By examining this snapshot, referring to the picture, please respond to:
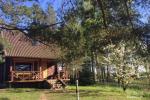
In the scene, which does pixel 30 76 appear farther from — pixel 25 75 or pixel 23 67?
pixel 23 67

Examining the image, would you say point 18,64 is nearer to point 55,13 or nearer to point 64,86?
point 64,86

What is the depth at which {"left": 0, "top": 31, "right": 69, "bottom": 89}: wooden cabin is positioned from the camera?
35.8m

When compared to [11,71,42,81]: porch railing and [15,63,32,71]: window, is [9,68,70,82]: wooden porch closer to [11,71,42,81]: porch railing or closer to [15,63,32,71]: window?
[11,71,42,81]: porch railing

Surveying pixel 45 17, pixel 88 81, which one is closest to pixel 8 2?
pixel 45 17

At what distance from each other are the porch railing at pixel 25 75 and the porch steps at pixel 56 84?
176cm

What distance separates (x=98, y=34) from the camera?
41.1ft

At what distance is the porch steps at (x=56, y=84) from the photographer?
35312 mm

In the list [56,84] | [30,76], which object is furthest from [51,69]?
[56,84]

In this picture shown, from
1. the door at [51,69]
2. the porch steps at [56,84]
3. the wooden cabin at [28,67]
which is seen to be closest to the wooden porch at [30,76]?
the wooden cabin at [28,67]

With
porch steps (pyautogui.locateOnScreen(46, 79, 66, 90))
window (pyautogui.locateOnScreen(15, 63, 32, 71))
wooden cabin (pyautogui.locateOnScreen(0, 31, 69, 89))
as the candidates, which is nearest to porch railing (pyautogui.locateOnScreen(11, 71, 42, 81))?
wooden cabin (pyautogui.locateOnScreen(0, 31, 69, 89))

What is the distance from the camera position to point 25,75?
36.8m

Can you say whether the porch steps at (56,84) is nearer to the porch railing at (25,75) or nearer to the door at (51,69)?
the porch railing at (25,75)

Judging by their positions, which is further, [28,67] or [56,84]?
[28,67]

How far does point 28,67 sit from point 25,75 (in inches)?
87.3
